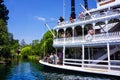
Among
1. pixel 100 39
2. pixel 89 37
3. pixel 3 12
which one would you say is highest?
pixel 3 12

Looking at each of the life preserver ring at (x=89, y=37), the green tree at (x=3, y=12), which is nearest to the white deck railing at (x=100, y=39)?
the life preserver ring at (x=89, y=37)

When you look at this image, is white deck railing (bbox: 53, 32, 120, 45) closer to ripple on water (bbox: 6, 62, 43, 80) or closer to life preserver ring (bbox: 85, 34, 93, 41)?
life preserver ring (bbox: 85, 34, 93, 41)

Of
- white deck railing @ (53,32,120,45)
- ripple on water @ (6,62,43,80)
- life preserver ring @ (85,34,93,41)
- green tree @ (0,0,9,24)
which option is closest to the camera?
white deck railing @ (53,32,120,45)

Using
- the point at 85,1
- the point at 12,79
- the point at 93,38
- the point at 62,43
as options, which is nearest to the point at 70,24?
the point at 62,43

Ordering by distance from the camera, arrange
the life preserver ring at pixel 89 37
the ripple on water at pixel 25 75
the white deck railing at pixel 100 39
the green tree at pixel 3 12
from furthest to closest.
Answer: the green tree at pixel 3 12 < the life preserver ring at pixel 89 37 < the ripple on water at pixel 25 75 < the white deck railing at pixel 100 39

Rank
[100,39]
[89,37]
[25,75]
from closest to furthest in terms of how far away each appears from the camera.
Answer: [100,39], [89,37], [25,75]

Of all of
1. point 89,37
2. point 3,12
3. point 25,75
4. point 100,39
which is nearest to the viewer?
point 100,39

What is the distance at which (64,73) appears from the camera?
30547 mm

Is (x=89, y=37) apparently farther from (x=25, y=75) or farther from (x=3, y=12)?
(x=3, y=12)

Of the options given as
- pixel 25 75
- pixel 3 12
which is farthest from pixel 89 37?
pixel 3 12

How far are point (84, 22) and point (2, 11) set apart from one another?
32974 mm

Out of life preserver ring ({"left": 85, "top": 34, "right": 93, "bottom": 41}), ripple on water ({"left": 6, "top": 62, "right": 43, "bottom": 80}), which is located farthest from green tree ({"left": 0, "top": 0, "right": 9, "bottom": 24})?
life preserver ring ({"left": 85, "top": 34, "right": 93, "bottom": 41})

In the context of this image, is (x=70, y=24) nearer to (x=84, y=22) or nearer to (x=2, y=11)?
(x=84, y=22)

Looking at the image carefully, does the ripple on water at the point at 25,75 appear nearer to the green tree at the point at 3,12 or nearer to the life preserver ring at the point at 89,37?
the life preserver ring at the point at 89,37
